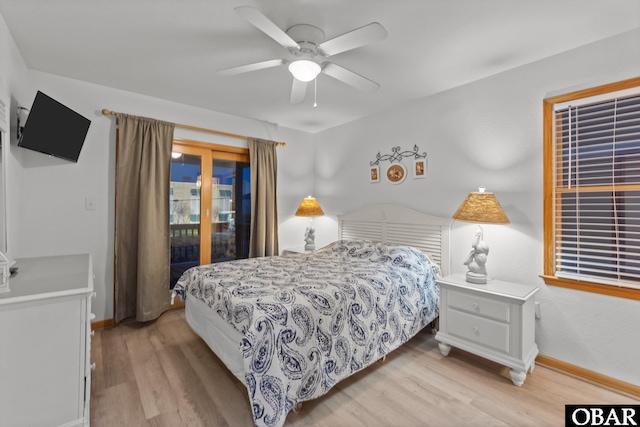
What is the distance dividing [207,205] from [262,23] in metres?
2.65

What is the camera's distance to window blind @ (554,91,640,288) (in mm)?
2014

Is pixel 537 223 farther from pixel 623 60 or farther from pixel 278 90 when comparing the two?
pixel 278 90

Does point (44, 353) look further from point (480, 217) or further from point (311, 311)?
point (480, 217)

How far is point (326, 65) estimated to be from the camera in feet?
6.64

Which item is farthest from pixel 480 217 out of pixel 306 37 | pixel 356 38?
pixel 306 37

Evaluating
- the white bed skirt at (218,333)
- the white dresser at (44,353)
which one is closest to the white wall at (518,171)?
the white bed skirt at (218,333)

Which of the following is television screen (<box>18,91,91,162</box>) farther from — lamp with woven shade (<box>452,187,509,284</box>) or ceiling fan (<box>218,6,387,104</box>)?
lamp with woven shade (<box>452,187,509,284</box>)

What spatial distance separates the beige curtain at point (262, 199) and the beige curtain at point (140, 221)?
1105 mm

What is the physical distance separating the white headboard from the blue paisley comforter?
9.3 inches

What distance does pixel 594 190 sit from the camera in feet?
7.06

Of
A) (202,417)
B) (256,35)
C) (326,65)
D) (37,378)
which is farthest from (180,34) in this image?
(202,417)

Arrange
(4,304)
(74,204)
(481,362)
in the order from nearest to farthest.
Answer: (4,304) < (481,362) < (74,204)

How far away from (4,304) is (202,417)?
1.18 m

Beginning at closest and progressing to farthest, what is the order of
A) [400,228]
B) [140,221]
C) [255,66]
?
[255,66] → [140,221] → [400,228]
